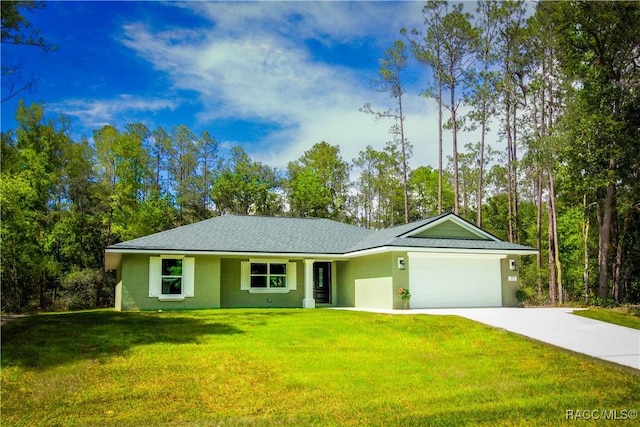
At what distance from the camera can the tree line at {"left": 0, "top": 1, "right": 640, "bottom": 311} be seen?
22.4 meters

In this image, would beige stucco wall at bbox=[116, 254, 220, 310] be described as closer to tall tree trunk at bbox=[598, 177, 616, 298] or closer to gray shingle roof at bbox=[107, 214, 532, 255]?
gray shingle roof at bbox=[107, 214, 532, 255]

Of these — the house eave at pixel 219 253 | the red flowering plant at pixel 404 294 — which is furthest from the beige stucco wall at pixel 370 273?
the house eave at pixel 219 253

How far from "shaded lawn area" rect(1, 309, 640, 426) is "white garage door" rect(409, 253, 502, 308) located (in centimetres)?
656

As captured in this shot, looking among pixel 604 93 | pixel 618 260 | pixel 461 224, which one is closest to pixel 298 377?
pixel 461 224

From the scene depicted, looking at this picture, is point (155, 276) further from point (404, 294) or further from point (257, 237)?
point (404, 294)

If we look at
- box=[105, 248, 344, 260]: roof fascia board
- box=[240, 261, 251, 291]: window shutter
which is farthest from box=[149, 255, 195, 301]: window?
box=[240, 261, 251, 291]: window shutter

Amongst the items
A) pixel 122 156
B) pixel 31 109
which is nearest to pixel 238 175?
pixel 122 156

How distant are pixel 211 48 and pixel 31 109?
19266mm

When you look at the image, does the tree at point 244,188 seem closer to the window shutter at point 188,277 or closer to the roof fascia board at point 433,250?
the window shutter at point 188,277

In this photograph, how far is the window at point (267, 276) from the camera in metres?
22.3

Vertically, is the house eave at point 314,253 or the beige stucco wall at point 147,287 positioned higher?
the house eave at point 314,253

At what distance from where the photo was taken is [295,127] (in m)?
33.9

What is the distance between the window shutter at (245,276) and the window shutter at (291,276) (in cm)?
178

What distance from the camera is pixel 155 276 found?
1994cm
